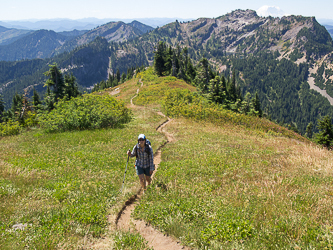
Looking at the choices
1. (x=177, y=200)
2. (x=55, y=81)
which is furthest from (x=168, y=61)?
(x=177, y=200)

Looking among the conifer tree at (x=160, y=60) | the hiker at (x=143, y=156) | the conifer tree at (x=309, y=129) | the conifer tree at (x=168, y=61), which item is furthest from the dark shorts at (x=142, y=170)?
the conifer tree at (x=309, y=129)

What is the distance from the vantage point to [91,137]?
17.4 meters

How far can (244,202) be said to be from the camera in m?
6.54

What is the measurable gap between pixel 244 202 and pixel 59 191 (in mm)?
6787

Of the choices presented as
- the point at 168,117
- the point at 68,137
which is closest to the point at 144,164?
the point at 68,137

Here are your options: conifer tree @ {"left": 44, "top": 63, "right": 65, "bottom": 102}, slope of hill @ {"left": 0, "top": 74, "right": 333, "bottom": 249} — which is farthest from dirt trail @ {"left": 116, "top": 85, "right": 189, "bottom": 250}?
conifer tree @ {"left": 44, "top": 63, "right": 65, "bottom": 102}

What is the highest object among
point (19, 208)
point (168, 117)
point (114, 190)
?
point (19, 208)

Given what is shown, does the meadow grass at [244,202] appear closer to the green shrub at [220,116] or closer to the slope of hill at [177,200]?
the slope of hill at [177,200]

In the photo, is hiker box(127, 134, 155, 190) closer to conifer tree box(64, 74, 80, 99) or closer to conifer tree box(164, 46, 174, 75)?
conifer tree box(64, 74, 80, 99)

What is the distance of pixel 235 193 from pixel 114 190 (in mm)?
4904

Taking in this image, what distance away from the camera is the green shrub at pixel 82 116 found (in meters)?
20.5

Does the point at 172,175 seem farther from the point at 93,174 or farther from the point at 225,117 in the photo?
the point at 225,117

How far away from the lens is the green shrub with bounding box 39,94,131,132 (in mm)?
20516

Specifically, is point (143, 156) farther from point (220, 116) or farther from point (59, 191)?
point (220, 116)
